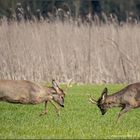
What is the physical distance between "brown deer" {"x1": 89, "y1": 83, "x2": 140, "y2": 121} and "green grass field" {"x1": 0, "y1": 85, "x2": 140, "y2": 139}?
25 cm

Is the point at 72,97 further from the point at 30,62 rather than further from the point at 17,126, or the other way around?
the point at 17,126

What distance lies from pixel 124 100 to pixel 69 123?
103 centimetres

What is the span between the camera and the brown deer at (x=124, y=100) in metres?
13.2

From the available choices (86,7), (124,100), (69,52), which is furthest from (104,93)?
(86,7)

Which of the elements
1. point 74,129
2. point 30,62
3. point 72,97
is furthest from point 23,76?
point 74,129

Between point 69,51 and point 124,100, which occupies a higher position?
point 69,51

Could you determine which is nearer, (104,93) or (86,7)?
(104,93)

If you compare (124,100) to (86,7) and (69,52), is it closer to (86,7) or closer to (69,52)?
(69,52)

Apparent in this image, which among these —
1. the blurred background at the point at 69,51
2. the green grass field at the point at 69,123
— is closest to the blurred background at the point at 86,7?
the blurred background at the point at 69,51

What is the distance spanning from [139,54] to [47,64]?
2.52m

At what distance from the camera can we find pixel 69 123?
42.9ft

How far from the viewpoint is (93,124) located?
12984 millimetres

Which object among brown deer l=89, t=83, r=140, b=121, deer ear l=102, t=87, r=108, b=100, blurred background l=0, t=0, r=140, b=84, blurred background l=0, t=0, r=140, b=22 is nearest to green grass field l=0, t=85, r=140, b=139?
brown deer l=89, t=83, r=140, b=121

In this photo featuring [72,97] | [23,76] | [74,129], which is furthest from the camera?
[23,76]
